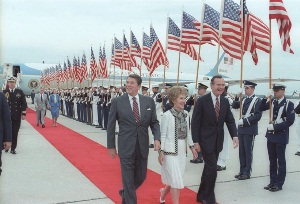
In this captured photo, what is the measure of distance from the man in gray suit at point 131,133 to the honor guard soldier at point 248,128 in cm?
252

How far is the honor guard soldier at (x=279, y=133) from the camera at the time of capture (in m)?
5.57

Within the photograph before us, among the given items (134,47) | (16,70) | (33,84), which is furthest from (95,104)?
(16,70)

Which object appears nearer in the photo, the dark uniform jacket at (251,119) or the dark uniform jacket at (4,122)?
the dark uniform jacket at (4,122)

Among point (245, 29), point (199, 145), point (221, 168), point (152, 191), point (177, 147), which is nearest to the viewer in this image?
point (177, 147)

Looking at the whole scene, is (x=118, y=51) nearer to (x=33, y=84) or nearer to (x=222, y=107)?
(x=222, y=107)

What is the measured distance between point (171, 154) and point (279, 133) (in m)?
2.13

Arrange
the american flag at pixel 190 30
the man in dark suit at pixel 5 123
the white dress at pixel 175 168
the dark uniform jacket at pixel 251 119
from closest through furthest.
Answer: the white dress at pixel 175 168, the man in dark suit at pixel 5 123, the dark uniform jacket at pixel 251 119, the american flag at pixel 190 30

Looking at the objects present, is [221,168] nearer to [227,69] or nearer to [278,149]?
[278,149]

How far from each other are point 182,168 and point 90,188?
72.9 inches

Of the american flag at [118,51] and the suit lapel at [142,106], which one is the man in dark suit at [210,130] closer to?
the suit lapel at [142,106]

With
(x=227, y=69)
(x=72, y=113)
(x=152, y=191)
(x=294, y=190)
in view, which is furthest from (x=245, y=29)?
(x=227, y=69)

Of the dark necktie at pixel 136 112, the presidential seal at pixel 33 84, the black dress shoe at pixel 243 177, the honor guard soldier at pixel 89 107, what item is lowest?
the black dress shoe at pixel 243 177

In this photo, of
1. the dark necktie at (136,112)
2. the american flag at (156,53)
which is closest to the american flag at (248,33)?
the dark necktie at (136,112)

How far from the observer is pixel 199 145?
192 inches
